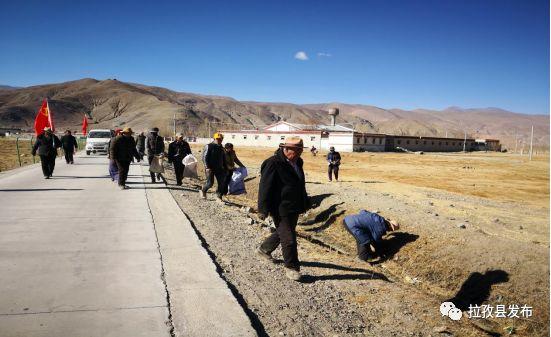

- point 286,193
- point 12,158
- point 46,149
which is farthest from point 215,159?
point 12,158

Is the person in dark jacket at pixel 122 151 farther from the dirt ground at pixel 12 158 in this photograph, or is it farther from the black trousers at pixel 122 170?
the dirt ground at pixel 12 158

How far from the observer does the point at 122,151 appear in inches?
435

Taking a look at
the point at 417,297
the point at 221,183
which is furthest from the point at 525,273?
the point at 221,183

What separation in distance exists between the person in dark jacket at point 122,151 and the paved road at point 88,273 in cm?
245

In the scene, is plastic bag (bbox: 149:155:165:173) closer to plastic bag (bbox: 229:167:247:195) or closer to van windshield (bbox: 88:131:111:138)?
plastic bag (bbox: 229:167:247:195)

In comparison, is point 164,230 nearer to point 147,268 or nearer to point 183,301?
point 147,268

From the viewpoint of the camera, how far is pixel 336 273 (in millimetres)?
5789

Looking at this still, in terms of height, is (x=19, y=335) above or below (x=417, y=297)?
above

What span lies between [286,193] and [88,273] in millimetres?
2497

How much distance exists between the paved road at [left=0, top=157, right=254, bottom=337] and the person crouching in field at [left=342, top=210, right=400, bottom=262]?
10.3 ft

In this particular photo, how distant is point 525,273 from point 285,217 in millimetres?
4335

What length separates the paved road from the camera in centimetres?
343

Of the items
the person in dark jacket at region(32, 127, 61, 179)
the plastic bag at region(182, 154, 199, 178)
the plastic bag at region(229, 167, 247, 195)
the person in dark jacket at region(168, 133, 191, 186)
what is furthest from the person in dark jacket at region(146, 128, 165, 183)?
the person in dark jacket at region(32, 127, 61, 179)

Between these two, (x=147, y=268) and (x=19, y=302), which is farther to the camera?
(x=147, y=268)
